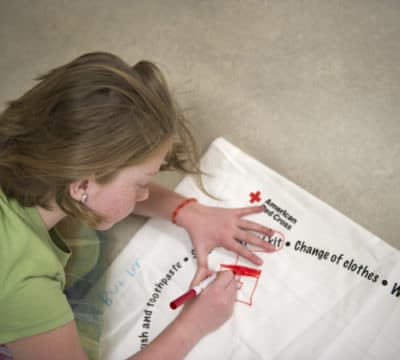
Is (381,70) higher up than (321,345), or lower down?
higher up

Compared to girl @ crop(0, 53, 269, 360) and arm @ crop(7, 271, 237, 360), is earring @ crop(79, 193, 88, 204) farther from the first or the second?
arm @ crop(7, 271, 237, 360)

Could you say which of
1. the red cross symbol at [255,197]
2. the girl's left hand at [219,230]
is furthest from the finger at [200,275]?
the red cross symbol at [255,197]

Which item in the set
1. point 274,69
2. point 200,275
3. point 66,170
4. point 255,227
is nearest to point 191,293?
point 200,275

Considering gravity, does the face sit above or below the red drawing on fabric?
above

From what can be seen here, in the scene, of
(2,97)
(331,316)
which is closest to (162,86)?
(331,316)

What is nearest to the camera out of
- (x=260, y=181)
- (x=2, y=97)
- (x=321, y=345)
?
(x=321, y=345)

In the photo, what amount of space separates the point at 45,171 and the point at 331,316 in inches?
15.2

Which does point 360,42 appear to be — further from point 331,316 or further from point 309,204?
→ point 331,316

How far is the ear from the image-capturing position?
47 cm

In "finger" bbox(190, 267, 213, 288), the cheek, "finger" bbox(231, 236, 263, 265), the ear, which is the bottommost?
"finger" bbox(190, 267, 213, 288)

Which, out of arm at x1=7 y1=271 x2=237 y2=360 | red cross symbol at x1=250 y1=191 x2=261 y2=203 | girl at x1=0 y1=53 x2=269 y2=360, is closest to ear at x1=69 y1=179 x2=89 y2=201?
girl at x1=0 y1=53 x2=269 y2=360

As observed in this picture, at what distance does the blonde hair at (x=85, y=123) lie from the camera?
419 millimetres

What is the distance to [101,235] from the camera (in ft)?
2.23

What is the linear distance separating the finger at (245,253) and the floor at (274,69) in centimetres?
13
